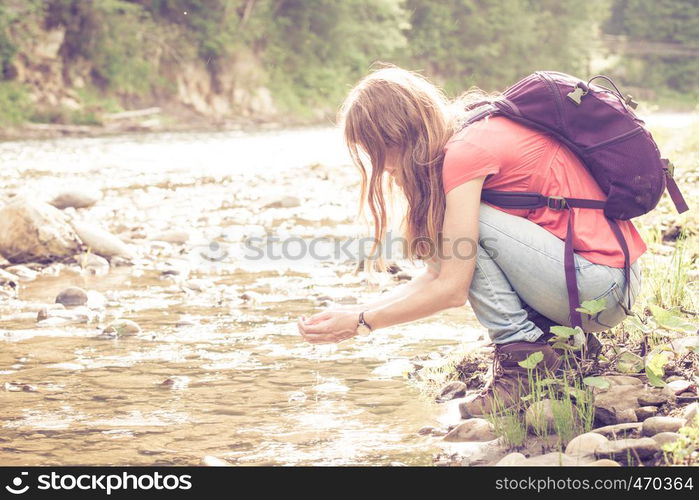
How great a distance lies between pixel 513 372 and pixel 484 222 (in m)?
0.46

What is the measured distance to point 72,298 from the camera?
181 inches

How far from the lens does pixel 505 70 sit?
39.6 metres

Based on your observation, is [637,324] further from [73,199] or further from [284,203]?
[73,199]

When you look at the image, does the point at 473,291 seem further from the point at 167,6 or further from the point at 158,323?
the point at 167,6

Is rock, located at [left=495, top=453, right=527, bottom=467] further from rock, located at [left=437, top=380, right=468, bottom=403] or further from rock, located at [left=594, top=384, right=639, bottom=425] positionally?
rock, located at [left=437, top=380, right=468, bottom=403]

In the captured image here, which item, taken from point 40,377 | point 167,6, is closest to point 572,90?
point 40,377

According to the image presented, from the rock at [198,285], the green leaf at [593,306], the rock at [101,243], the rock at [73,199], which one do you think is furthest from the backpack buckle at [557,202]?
the rock at [73,199]

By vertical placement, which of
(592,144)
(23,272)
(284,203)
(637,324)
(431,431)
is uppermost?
(592,144)

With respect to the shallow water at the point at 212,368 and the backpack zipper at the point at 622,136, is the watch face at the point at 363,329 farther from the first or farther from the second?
the backpack zipper at the point at 622,136

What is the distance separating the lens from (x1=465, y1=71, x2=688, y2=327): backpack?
8.29ft

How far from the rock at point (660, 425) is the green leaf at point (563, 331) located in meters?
0.30

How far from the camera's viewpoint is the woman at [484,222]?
2539 mm

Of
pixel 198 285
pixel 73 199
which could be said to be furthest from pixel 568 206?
pixel 73 199
